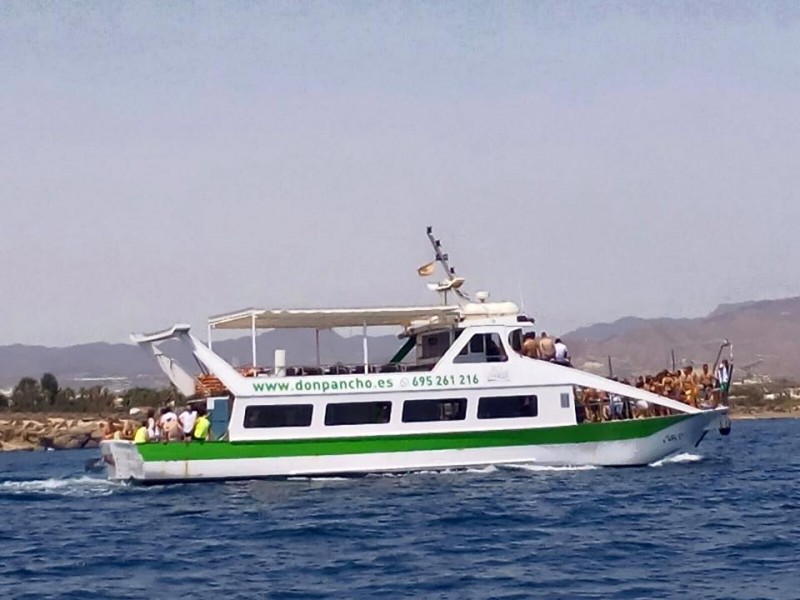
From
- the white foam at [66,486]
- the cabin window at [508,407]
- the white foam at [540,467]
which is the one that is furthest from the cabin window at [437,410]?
the white foam at [66,486]

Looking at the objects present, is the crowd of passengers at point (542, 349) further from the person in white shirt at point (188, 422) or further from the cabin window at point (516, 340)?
the person in white shirt at point (188, 422)

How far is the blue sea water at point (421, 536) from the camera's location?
18219 mm

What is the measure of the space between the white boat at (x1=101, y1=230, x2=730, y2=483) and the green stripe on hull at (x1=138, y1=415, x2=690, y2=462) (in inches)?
0.8

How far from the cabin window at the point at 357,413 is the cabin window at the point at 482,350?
199 centimetres

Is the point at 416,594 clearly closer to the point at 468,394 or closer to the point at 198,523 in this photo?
the point at 198,523

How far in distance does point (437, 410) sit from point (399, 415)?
85 cm

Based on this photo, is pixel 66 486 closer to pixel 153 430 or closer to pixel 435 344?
pixel 153 430

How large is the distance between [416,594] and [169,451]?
45.2ft

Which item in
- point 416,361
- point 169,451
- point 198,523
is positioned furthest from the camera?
point 416,361

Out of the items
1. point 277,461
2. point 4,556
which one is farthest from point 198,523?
point 277,461

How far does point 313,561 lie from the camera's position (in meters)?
20.2

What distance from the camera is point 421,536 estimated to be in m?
22.2

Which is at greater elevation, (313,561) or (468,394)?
(468,394)

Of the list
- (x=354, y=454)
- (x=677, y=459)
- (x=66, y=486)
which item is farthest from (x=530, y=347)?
(x=66, y=486)
